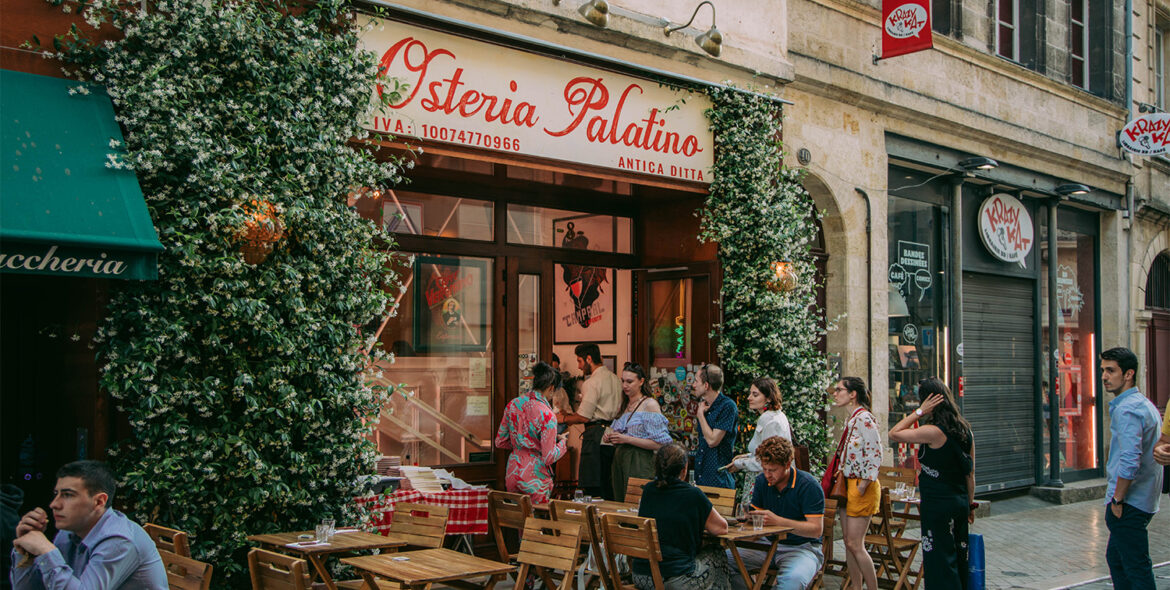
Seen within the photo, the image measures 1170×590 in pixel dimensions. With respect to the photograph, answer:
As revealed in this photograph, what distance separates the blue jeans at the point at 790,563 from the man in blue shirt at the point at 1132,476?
195 cm

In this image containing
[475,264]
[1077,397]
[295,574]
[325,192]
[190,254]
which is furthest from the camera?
[1077,397]

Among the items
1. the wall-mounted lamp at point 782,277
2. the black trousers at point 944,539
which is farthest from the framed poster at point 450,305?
the black trousers at point 944,539

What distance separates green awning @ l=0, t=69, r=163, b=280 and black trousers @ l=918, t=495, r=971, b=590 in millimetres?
4987

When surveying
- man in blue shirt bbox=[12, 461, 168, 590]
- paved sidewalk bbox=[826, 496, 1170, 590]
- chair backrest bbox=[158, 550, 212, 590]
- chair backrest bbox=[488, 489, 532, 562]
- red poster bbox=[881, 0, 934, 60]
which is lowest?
→ paved sidewalk bbox=[826, 496, 1170, 590]

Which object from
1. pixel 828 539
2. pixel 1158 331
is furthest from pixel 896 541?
pixel 1158 331

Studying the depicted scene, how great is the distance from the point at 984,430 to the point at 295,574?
1069cm

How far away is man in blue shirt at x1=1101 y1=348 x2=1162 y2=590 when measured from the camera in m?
6.65

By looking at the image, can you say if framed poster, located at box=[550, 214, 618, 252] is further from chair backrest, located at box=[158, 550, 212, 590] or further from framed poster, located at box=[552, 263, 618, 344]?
chair backrest, located at box=[158, 550, 212, 590]

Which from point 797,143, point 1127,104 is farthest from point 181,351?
point 1127,104

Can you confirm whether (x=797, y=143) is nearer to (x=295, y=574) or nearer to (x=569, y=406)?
(x=569, y=406)

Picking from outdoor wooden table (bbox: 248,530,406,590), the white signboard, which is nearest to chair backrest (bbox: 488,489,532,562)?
outdoor wooden table (bbox: 248,530,406,590)

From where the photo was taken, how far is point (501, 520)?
745 cm

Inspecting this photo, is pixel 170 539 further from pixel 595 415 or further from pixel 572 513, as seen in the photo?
pixel 595 415

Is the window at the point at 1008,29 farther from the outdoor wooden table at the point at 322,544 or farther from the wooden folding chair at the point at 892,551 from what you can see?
the outdoor wooden table at the point at 322,544
